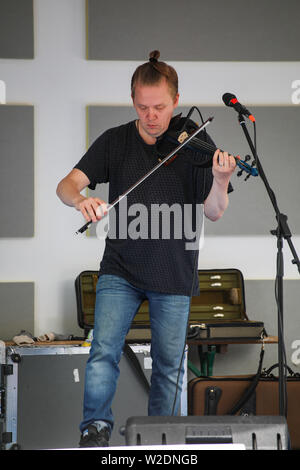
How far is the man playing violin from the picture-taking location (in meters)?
2.04

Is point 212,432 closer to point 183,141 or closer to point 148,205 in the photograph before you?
point 148,205

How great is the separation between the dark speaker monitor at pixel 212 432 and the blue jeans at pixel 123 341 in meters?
0.56

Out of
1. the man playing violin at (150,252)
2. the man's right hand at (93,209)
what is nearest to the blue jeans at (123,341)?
the man playing violin at (150,252)

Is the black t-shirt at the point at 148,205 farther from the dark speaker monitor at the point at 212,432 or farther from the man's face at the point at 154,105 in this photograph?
the dark speaker monitor at the point at 212,432

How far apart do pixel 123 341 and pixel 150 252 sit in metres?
0.29

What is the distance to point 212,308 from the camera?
3.54 m

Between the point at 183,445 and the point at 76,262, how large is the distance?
7.83 ft

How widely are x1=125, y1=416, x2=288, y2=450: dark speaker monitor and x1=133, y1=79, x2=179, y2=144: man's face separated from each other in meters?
1.02

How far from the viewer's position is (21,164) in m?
3.67

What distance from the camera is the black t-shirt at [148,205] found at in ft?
6.84

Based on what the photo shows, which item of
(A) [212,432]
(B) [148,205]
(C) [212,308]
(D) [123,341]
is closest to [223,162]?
(B) [148,205]

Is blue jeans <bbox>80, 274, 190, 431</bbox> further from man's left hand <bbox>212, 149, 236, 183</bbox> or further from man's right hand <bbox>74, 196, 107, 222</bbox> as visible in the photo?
man's left hand <bbox>212, 149, 236, 183</bbox>

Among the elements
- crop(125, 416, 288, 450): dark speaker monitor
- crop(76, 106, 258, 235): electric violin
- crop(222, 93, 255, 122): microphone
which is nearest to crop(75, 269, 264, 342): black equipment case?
crop(76, 106, 258, 235): electric violin

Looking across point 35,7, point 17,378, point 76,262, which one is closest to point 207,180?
point 17,378
